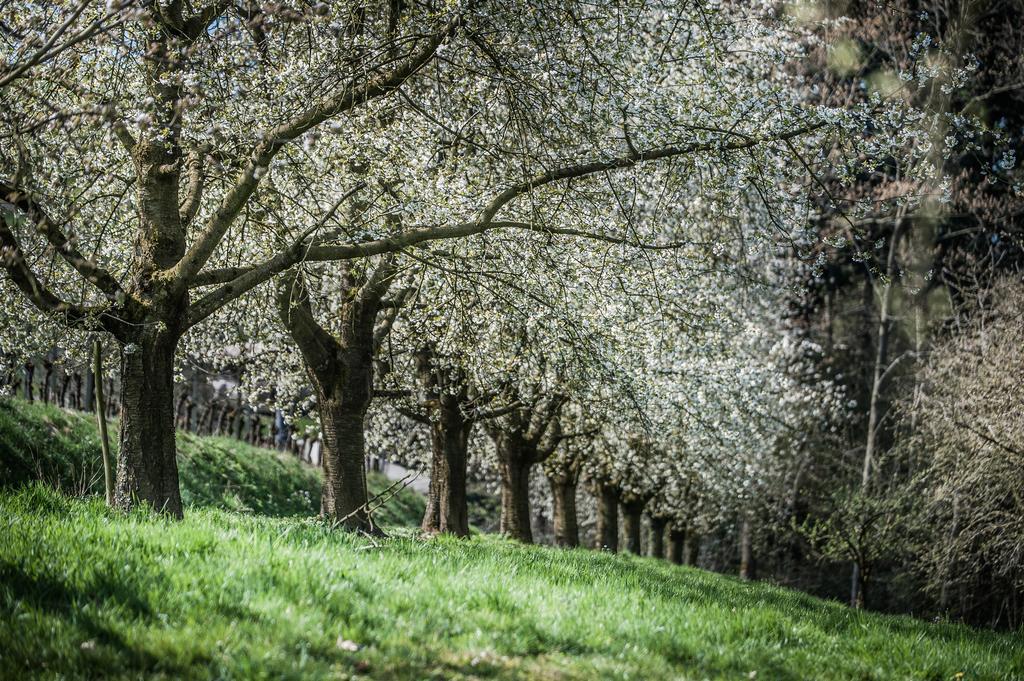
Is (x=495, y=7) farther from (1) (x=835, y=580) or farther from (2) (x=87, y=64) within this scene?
(1) (x=835, y=580)

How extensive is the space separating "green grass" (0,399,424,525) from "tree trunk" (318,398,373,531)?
10.3ft

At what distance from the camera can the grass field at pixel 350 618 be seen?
15.4ft

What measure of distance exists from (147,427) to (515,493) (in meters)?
13.7

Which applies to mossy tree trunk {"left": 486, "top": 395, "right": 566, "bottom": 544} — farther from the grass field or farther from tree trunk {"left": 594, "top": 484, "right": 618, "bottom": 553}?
the grass field

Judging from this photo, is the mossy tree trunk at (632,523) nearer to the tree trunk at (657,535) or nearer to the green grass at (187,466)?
the tree trunk at (657,535)

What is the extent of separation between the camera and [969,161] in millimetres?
29219

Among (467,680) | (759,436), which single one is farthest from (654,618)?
(759,436)

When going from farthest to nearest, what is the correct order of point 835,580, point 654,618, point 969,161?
point 835,580 → point 969,161 → point 654,618

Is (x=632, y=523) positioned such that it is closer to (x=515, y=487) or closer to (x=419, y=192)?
(x=515, y=487)

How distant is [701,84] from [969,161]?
2117cm

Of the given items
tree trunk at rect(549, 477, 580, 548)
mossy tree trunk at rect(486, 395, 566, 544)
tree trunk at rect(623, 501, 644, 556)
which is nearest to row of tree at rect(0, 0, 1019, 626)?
mossy tree trunk at rect(486, 395, 566, 544)

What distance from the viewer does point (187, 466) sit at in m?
18.8

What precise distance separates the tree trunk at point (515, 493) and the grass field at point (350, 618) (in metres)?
12.1

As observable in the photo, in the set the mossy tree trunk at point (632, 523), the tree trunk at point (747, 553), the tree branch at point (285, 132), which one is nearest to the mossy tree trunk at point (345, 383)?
the tree branch at point (285, 132)
